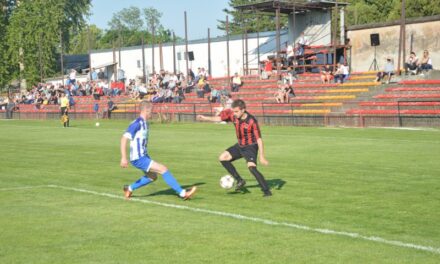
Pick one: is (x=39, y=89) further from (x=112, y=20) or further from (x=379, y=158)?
(x=112, y=20)

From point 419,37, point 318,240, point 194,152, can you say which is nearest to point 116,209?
point 318,240

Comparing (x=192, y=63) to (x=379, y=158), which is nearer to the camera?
(x=379, y=158)

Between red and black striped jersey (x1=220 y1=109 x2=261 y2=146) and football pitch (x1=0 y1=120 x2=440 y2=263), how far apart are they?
975 mm

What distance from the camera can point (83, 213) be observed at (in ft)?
34.8

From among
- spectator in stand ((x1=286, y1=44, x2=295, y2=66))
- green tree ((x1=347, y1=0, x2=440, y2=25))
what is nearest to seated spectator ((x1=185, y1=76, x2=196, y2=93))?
spectator in stand ((x1=286, y1=44, x2=295, y2=66))

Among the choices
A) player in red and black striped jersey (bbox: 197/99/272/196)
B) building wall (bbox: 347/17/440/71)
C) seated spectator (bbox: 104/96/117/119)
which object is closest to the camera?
player in red and black striped jersey (bbox: 197/99/272/196)

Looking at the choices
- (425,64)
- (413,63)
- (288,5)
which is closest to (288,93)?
(413,63)

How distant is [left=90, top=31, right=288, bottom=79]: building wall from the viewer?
182 ft

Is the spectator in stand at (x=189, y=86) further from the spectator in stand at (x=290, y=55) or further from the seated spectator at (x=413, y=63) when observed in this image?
the seated spectator at (x=413, y=63)

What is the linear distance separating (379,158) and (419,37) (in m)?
23.5

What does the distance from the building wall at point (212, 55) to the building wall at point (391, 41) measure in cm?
1106

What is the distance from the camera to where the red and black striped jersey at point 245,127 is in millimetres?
12031

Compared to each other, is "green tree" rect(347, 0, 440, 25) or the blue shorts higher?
"green tree" rect(347, 0, 440, 25)

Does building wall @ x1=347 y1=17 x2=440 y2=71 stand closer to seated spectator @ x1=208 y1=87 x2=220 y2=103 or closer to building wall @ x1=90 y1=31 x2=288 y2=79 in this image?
seated spectator @ x1=208 y1=87 x2=220 y2=103
